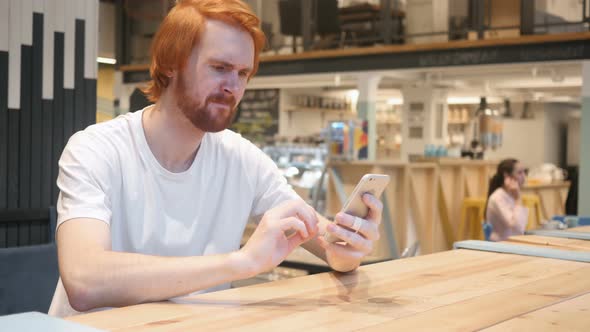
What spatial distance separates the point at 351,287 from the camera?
146 cm

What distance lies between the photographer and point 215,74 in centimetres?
163

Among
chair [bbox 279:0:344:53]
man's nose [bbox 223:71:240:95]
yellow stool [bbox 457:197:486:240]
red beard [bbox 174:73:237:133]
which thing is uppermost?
chair [bbox 279:0:344:53]

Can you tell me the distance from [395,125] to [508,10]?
705cm

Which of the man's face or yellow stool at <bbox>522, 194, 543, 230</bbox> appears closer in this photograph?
the man's face

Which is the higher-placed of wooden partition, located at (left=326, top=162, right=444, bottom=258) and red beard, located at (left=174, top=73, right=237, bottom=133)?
red beard, located at (left=174, top=73, right=237, bottom=133)

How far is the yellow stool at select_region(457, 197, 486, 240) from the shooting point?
868 cm

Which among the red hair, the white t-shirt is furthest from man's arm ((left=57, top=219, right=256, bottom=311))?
the red hair

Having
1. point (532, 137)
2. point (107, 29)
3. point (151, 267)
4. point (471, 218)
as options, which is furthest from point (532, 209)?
point (107, 29)

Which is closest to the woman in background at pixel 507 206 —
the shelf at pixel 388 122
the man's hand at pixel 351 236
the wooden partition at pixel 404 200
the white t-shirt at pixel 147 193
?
the wooden partition at pixel 404 200

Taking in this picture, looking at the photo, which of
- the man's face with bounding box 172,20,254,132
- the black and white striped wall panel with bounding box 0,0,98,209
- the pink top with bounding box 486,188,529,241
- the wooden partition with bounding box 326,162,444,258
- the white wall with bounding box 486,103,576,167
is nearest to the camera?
the man's face with bounding box 172,20,254,132

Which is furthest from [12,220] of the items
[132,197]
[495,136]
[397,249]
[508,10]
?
[495,136]

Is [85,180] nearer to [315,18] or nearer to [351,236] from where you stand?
[351,236]

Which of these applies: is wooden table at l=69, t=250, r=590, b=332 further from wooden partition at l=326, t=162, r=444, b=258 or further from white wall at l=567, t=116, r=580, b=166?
white wall at l=567, t=116, r=580, b=166

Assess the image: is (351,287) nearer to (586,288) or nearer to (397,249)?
(586,288)
